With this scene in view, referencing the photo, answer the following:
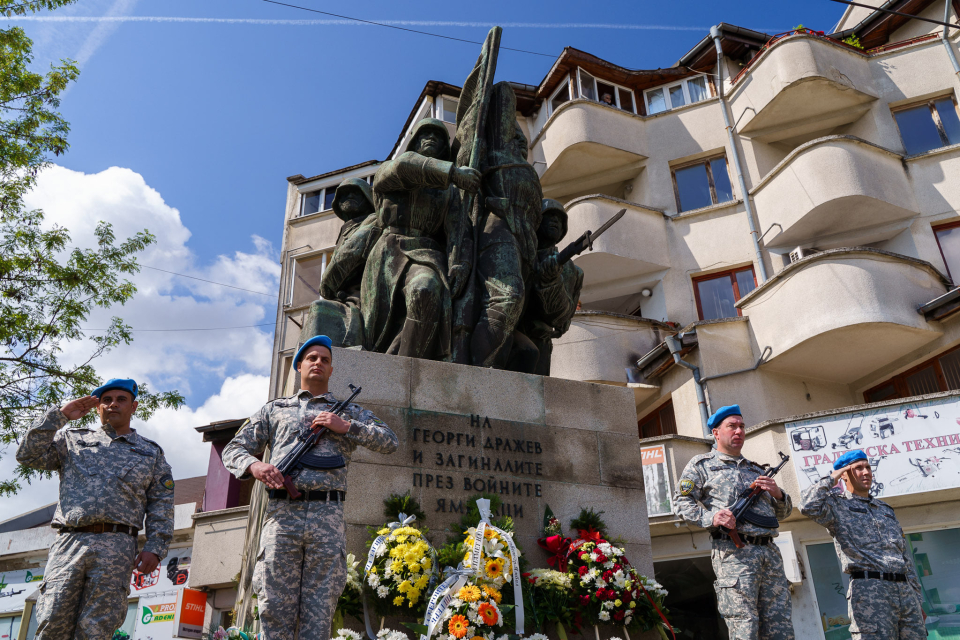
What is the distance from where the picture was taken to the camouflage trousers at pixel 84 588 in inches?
166

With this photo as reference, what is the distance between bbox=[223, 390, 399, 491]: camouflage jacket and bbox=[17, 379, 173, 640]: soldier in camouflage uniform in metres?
0.70

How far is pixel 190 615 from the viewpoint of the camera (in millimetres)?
16750

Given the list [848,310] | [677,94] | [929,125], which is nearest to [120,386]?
[848,310]

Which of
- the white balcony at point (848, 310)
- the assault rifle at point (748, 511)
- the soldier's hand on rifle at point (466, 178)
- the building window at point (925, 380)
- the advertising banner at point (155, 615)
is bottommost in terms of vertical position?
the assault rifle at point (748, 511)

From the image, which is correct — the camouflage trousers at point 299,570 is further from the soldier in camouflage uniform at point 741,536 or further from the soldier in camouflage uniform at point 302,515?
the soldier in camouflage uniform at point 741,536

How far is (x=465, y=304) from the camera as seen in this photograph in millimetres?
7281

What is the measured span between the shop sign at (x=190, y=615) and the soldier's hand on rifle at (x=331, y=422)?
12819 mm

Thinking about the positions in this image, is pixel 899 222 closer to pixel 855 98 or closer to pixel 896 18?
pixel 855 98

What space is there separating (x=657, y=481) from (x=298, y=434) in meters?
12.2

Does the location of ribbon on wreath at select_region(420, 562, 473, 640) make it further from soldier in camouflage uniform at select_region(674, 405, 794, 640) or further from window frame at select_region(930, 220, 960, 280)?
window frame at select_region(930, 220, 960, 280)

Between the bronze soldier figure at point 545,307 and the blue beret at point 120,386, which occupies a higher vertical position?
the bronze soldier figure at point 545,307

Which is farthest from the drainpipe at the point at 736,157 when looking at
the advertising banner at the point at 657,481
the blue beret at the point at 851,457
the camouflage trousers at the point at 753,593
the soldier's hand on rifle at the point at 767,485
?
the camouflage trousers at the point at 753,593

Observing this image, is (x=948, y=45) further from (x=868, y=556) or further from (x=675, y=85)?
(x=868, y=556)

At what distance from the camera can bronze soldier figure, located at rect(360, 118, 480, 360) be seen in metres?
6.94
